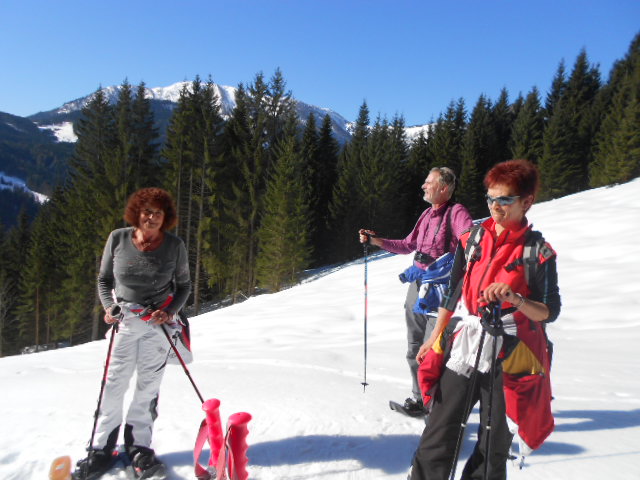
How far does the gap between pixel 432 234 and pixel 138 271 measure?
2.24 meters

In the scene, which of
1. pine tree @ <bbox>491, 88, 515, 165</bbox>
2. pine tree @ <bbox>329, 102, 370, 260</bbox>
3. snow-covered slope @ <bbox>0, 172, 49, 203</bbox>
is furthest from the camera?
snow-covered slope @ <bbox>0, 172, 49, 203</bbox>

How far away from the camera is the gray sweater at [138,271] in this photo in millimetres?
2545

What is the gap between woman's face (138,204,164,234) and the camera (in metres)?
2.54

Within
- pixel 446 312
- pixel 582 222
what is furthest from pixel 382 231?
pixel 446 312

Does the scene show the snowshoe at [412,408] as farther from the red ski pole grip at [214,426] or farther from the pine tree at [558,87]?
the pine tree at [558,87]

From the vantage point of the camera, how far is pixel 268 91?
24641 mm

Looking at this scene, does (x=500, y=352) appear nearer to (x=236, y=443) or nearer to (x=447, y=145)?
(x=236, y=443)

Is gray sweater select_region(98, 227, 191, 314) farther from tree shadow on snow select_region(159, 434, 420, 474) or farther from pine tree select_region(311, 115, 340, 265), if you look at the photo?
pine tree select_region(311, 115, 340, 265)

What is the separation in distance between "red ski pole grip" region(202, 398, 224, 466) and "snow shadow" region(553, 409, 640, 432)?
8.81ft

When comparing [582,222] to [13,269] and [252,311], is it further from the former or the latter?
[13,269]

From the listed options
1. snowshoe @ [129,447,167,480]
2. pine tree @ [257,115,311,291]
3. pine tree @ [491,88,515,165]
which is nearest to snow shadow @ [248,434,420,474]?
snowshoe @ [129,447,167,480]

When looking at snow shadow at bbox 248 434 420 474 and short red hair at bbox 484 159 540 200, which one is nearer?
short red hair at bbox 484 159 540 200

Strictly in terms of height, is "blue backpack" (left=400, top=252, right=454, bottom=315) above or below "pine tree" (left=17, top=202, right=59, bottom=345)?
above

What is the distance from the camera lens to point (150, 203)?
8.37ft
